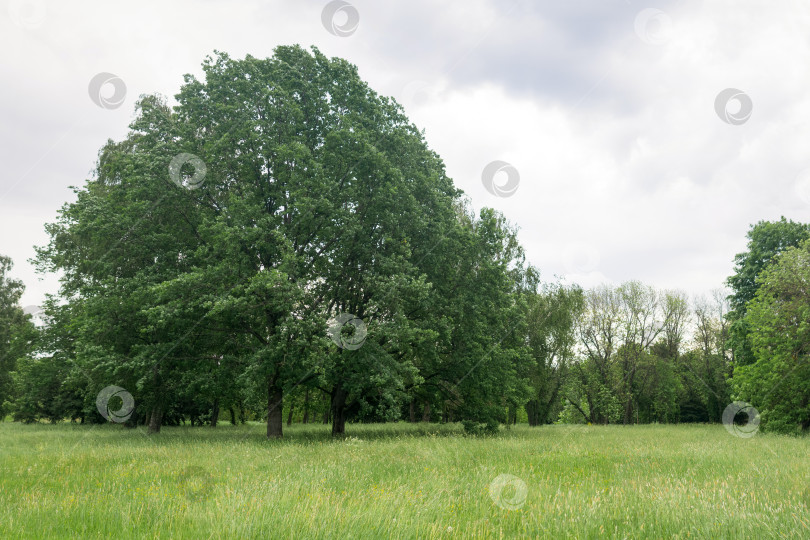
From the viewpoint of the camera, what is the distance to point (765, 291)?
27.5 meters

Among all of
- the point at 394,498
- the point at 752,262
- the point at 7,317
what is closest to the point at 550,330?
the point at 752,262

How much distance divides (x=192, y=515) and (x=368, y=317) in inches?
610

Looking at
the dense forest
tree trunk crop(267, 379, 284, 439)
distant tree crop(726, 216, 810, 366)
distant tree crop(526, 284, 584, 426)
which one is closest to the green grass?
the dense forest

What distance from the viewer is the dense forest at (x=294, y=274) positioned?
701 inches

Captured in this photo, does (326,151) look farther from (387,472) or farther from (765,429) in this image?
(765,429)

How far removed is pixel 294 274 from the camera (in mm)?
17953

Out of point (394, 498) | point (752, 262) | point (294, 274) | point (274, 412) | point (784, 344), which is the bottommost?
point (274, 412)

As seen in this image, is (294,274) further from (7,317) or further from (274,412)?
(7,317)

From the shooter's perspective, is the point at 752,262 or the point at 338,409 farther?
the point at 752,262

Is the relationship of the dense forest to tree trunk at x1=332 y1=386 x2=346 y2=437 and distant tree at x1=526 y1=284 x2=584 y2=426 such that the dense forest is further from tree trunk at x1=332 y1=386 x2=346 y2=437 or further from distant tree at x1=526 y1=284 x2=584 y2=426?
distant tree at x1=526 y1=284 x2=584 y2=426

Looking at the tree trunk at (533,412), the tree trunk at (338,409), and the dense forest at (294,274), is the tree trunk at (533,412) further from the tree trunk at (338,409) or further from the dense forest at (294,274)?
the tree trunk at (338,409)

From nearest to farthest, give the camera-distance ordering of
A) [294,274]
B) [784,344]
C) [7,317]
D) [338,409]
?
[294,274] → [338,409] → [784,344] → [7,317]

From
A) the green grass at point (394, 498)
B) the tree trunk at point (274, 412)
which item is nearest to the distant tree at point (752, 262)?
the green grass at point (394, 498)

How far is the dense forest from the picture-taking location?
17.8 m
